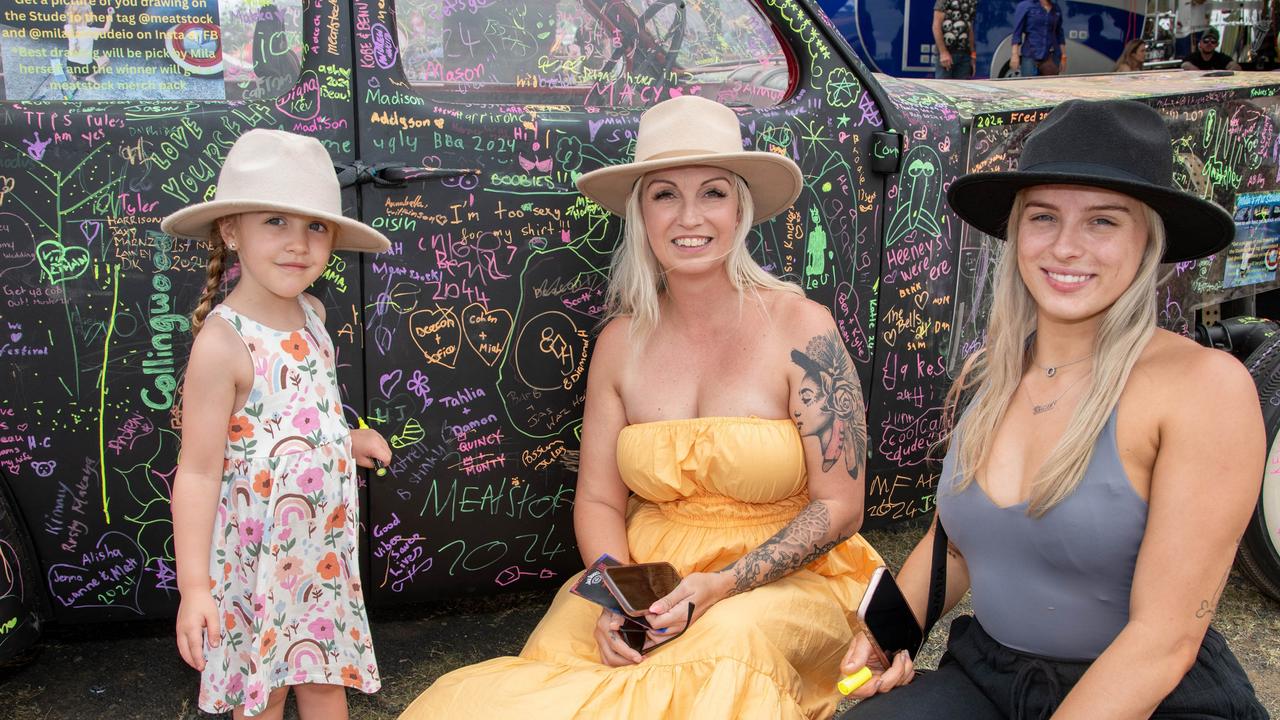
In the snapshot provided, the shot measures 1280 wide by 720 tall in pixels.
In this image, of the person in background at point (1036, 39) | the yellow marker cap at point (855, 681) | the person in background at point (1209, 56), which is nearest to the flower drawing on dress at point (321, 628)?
the yellow marker cap at point (855, 681)

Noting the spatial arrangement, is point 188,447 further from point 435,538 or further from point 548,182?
point 548,182

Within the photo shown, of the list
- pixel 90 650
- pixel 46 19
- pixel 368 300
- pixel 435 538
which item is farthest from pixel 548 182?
pixel 90 650

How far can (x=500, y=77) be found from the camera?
2385mm

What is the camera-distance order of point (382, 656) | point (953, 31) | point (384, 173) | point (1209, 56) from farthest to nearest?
point (1209, 56) < point (953, 31) < point (382, 656) < point (384, 173)

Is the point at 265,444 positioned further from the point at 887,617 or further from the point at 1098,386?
the point at 1098,386

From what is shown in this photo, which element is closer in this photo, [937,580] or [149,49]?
[937,580]

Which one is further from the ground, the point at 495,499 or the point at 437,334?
the point at 437,334

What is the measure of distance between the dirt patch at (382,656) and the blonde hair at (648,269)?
103 cm

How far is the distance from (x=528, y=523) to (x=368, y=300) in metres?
0.65

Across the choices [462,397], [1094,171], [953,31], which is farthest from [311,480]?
[953,31]

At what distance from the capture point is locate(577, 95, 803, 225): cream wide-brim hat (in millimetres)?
2178

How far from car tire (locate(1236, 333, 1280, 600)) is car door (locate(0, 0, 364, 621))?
2.39 metres

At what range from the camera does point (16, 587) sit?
2082mm

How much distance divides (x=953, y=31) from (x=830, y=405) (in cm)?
810
